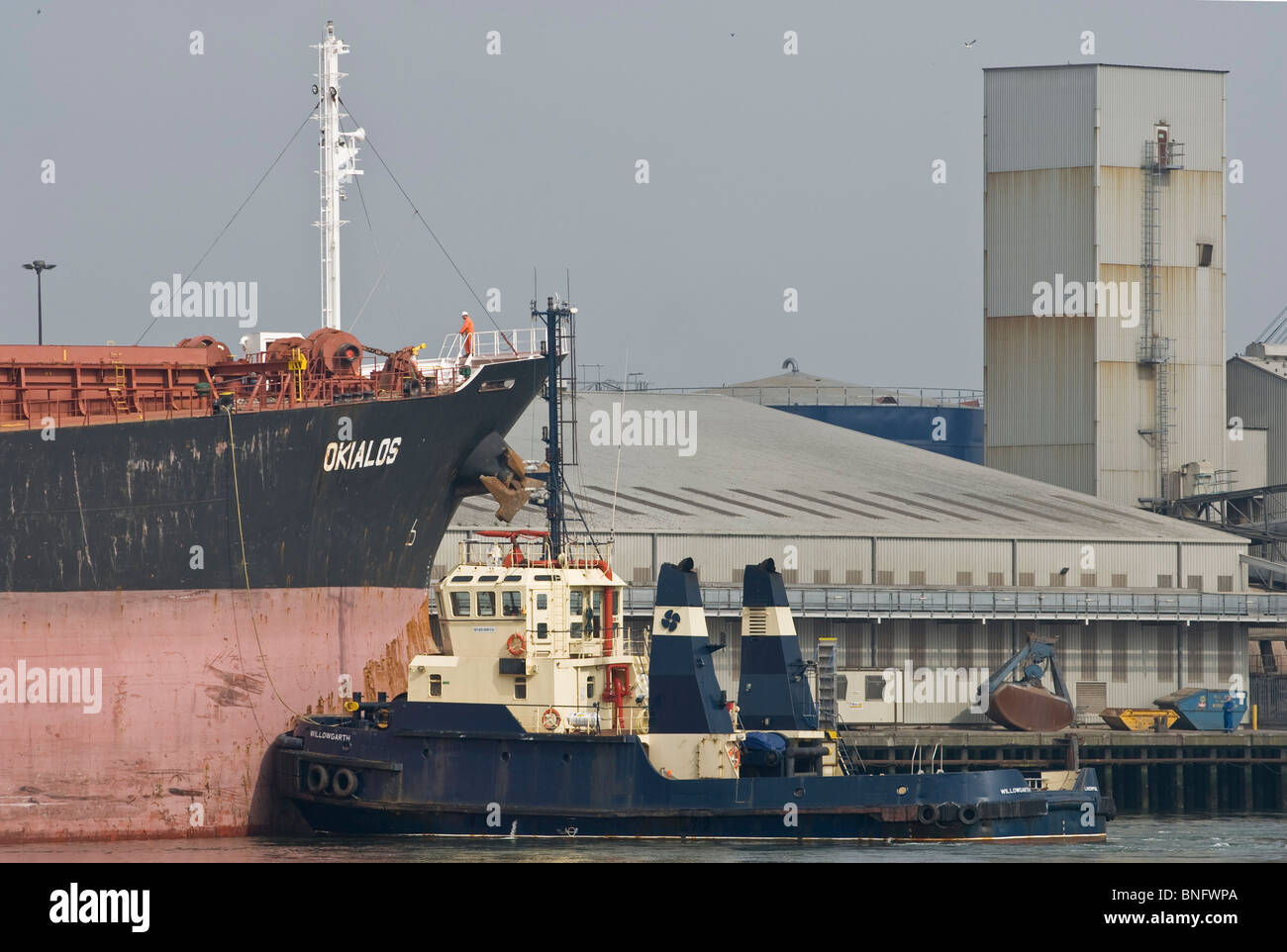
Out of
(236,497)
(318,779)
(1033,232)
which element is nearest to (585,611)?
(318,779)

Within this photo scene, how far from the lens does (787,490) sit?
59.0m

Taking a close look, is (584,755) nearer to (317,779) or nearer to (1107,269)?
(317,779)

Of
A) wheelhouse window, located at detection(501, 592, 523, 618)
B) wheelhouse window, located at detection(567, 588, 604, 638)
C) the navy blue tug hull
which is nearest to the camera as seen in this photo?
the navy blue tug hull

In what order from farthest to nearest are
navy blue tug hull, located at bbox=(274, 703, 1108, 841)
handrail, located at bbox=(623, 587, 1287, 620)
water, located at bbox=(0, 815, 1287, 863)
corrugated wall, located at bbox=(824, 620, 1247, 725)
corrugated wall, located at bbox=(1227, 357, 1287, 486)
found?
corrugated wall, located at bbox=(1227, 357, 1287, 486)
corrugated wall, located at bbox=(824, 620, 1247, 725)
handrail, located at bbox=(623, 587, 1287, 620)
navy blue tug hull, located at bbox=(274, 703, 1108, 841)
water, located at bbox=(0, 815, 1287, 863)

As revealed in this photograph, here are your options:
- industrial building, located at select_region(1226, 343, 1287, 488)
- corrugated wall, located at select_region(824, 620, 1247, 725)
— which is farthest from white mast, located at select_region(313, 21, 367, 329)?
industrial building, located at select_region(1226, 343, 1287, 488)

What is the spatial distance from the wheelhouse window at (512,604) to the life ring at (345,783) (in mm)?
4231

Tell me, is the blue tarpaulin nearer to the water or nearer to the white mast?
the water

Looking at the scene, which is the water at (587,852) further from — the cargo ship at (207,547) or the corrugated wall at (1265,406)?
the corrugated wall at (1265,406)

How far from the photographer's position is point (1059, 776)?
1476 inches

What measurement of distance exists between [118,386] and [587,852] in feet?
44.9

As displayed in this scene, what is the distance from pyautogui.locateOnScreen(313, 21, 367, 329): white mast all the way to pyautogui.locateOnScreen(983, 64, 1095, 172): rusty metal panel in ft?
118

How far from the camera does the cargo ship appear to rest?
113ft

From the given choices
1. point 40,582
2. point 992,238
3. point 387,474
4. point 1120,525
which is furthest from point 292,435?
point 992,238
